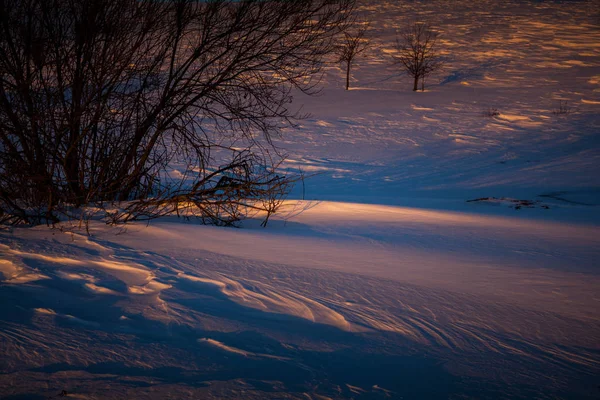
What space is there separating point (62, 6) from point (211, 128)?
405 inches

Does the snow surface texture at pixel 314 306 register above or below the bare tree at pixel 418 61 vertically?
below

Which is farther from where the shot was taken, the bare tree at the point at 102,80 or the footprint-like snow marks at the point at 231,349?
the bare tree at the point at 102,80

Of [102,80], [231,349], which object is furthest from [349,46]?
[231,349]

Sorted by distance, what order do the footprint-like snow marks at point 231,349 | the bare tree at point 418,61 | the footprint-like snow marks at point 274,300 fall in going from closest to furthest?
the footprint-like snow marks at point 231,349
the footprint-like snow marks at point 274,300
the bare tree at point 418,61

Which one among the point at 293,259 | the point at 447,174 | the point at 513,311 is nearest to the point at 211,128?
the point at 447,174

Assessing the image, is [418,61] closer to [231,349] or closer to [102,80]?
[102,80]

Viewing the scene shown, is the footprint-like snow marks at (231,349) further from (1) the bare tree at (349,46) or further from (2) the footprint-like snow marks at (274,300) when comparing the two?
(1) the bare tree at (349,46)

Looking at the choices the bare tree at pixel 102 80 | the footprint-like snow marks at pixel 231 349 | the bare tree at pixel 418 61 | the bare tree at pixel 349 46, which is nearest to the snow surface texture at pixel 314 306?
the footprint-like snow marks at pixel 231 349

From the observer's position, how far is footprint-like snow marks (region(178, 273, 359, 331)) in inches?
108

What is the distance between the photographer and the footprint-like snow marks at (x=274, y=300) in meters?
2.73

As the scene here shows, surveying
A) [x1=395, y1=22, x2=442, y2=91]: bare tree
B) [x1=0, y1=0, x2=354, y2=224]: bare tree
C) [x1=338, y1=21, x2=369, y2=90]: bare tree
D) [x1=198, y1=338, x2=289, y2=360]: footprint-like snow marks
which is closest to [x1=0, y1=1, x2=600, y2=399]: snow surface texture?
[x1=198, y1=338, x2=289, y2=360]: footprint-like snow marks

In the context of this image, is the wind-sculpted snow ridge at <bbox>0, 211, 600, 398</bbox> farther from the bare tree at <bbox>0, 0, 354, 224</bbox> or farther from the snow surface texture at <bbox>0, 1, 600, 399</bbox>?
the bare tree at <bbox>0, 0, 354, 224</bbox>

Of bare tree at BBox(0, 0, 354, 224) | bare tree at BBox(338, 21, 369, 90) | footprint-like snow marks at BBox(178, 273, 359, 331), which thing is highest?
bare tree at BBox(338, 21, 369, 90)

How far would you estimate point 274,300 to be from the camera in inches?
115
